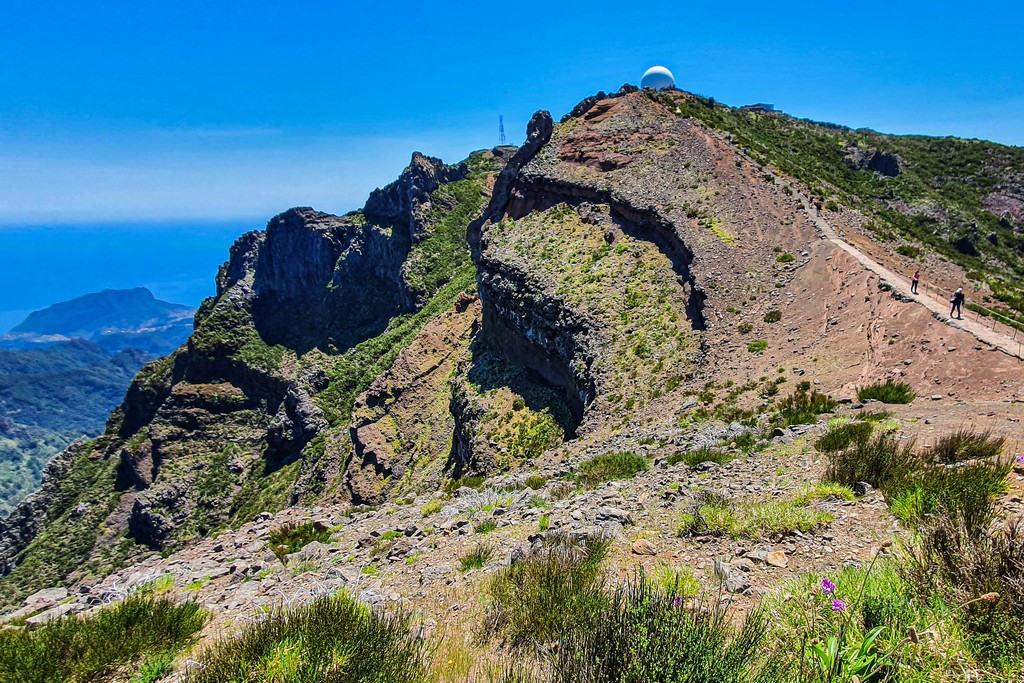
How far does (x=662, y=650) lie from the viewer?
365cm

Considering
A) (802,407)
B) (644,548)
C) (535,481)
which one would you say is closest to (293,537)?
(535,481)

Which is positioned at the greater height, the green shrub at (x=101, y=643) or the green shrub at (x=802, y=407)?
the green shrub at (x=802, y=407)

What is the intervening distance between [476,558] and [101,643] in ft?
15.6

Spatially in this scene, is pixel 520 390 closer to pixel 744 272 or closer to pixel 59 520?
pixel 744 272

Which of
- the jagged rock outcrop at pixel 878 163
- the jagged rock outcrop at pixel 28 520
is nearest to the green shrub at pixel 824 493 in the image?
the jagged rock outcrop at pixel 878 163

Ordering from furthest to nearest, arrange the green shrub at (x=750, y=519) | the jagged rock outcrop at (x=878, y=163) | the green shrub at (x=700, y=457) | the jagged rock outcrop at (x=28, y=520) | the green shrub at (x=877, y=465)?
1. the jagged rock outcrop at (x=28, y=520)
2. the jagged rock outcrop at (x=878, y=163)
3. the green shrub at (x=700, y=457)
4. the green shrub at (x=877, y=465)
5. the green shrub at (x=750, y=519)

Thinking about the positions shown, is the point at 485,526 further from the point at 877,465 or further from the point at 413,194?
the point at 413,194

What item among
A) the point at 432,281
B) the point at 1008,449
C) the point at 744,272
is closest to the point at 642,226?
the point at 744,272

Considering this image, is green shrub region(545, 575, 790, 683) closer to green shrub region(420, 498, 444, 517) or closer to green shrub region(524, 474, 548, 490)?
green shrub region(420, 498, 444, 517)

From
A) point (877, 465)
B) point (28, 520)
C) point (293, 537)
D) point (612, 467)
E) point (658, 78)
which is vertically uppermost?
point (658, 78)

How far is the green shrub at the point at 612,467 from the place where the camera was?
1274cm

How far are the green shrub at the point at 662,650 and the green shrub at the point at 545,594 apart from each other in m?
0.61

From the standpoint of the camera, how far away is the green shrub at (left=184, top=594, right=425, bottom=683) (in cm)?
415

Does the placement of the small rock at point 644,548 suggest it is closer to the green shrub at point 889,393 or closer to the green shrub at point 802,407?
the green shrub at point 802,407
